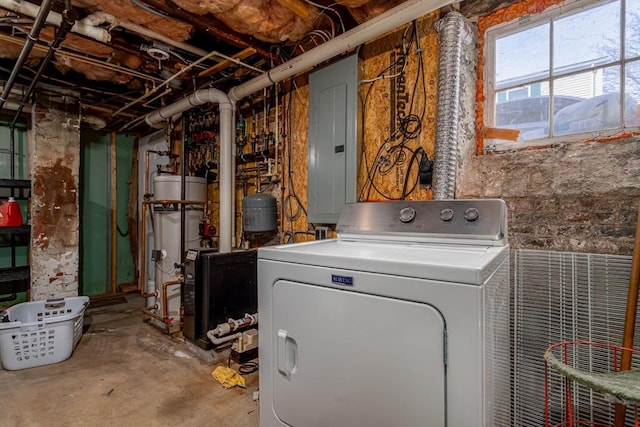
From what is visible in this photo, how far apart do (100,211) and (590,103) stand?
5595mm

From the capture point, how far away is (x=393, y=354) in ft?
3.43

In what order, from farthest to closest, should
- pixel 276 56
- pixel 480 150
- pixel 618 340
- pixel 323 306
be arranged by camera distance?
1. pixel 276 56
2. pixel 480 150
3. pixel 618 340
4. pixel 323 306

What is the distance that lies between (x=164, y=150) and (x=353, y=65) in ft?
10.8

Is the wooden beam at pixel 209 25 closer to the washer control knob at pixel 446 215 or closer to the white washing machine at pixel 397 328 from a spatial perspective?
the white washing machine at pixel 397 328

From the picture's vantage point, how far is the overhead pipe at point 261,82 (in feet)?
6.31

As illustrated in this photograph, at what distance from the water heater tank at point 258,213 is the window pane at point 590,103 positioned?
2.23 m

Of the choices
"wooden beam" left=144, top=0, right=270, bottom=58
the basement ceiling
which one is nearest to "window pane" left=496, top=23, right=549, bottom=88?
the basement ceiling

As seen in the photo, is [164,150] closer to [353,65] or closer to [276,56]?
[276,56]

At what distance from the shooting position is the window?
1588 millimetres

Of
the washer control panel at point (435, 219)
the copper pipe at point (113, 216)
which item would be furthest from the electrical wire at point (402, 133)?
the copper pipe at point (113, 216)

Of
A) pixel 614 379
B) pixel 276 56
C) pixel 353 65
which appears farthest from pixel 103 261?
pixel 614 379

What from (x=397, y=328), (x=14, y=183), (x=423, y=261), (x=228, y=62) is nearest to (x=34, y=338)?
(x=14, y=183)

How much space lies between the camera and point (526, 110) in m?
1.89

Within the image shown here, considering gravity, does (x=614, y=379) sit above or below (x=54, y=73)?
below
